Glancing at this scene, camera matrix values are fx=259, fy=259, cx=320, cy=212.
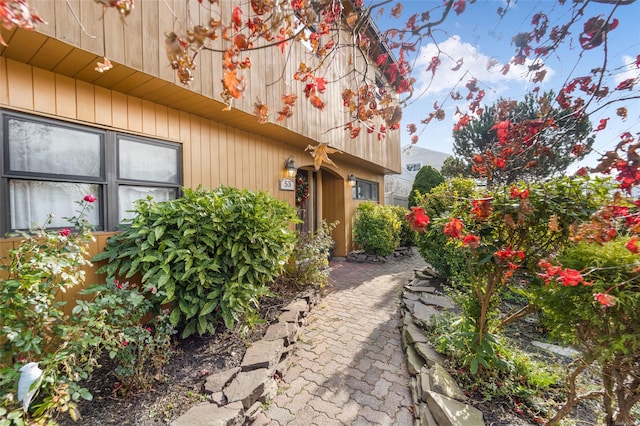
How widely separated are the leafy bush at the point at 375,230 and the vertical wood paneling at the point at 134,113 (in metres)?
6.17

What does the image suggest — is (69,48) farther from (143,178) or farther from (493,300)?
(493,300)

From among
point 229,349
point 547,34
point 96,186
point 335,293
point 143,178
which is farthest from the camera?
point 335,293

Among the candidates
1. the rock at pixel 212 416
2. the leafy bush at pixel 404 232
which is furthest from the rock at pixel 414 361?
the leafy bush at pixel 404 232

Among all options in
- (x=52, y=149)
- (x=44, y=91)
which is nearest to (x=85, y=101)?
(x=44, y=91)

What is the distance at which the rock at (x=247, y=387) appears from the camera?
212cm

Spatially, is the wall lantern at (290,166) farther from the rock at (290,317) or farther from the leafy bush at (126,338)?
the leafy bush at (126,338)

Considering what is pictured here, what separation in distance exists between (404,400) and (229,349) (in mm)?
1805

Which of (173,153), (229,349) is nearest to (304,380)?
(229,349)

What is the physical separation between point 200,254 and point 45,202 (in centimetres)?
163

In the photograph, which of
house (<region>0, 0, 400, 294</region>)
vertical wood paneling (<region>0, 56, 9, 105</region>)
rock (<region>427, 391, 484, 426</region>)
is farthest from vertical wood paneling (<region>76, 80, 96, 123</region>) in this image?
rock (<region>427, 391, 484, 426</region>)

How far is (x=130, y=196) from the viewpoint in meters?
3.32

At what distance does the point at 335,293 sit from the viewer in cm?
516

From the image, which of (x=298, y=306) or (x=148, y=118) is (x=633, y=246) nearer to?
(x=298, y=306)

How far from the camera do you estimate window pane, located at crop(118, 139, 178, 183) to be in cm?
324
